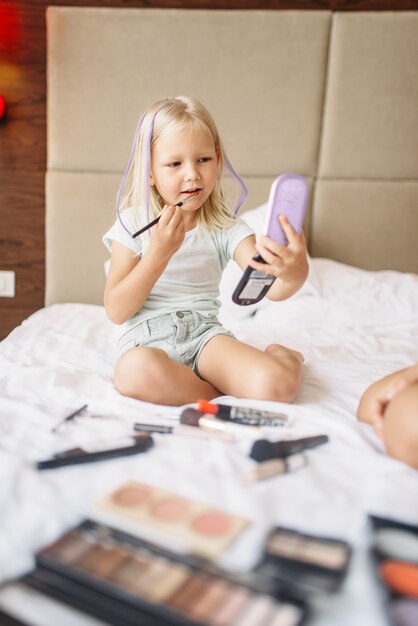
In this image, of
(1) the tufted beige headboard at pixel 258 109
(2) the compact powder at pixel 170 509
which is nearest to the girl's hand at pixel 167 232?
(2) the compact powder at pixel 170 509

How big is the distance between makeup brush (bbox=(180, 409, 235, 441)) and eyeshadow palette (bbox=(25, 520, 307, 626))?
284mm

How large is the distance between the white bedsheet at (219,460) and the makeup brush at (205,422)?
20mm

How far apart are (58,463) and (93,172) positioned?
1.44 meters

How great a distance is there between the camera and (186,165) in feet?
3.93

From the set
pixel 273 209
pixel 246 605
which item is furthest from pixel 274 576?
pixel 273 209

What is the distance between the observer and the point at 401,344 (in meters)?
1.48

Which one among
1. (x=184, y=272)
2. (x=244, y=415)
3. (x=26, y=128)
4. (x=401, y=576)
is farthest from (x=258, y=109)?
(x=401, y=576)

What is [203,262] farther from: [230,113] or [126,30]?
[126,30]

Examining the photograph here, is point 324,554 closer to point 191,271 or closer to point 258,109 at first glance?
point 191,271

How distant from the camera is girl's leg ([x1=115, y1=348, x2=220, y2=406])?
3.48ft

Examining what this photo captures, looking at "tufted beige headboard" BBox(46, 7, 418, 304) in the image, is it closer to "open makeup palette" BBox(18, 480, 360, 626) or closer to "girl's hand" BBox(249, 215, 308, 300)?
"girl's hand" BBox(249, 215, 308, 300)

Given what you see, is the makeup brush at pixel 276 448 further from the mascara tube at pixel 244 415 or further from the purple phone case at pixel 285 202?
the purple phone case at pixel 285 202

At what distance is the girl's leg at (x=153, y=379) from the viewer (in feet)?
3.48

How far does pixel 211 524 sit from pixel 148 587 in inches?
4.3
